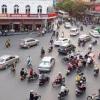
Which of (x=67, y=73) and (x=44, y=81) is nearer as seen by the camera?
(x=44, y=81)

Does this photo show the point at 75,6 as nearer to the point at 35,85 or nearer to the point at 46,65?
the point at 46,65

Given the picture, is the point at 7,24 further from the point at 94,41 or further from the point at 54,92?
the point at 54,92

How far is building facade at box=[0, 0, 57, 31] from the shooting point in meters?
70.6

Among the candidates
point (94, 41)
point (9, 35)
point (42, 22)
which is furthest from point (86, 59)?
point (42, 22)

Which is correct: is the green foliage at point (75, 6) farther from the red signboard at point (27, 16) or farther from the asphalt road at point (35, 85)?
the asphalt road at point (35, 85)

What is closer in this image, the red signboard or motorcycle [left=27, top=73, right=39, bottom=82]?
motorcycle [left=27, top=73, right=39, bottom=82]

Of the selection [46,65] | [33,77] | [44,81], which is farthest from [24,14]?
[44,81]

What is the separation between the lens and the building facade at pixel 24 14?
70562 millimetres

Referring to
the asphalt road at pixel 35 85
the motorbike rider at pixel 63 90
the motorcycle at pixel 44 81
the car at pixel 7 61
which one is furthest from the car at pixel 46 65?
the motorbike rider at pixel 63 90

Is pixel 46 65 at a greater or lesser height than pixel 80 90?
greater

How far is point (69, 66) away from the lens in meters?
41.0

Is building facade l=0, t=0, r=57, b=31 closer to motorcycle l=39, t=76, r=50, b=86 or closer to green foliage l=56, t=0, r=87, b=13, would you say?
motorcycle l=39, t=76, r=50, b=86

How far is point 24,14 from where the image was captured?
70.8m

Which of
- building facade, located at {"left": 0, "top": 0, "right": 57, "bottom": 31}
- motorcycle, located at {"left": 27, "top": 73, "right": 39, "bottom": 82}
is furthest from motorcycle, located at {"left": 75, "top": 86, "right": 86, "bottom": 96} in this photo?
building facade, located at {"left": 0, "top": 0, "right": 57, "bottom": 31}
